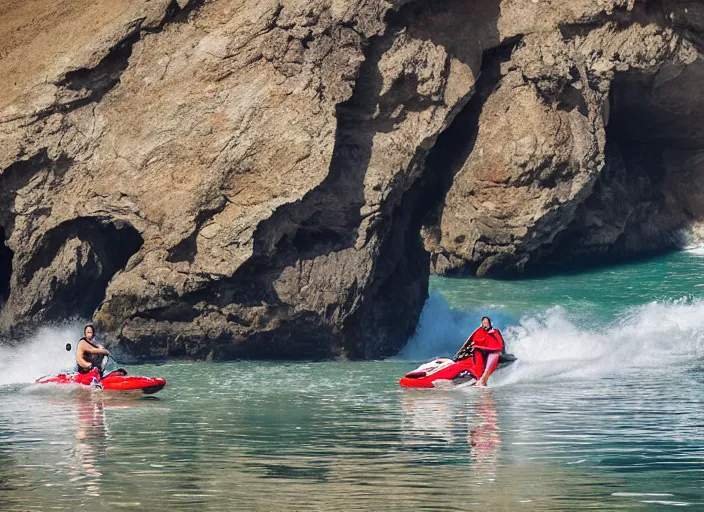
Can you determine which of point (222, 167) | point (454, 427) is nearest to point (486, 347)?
point (454, 427)

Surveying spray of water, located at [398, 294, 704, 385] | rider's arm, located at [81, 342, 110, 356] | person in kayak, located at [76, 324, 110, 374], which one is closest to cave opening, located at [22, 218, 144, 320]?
person in kayak, located at [76, 324, 110, 374]

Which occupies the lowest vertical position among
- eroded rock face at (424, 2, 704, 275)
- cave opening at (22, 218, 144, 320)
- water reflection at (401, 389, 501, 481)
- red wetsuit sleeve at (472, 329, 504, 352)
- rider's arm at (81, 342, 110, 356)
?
water reflection at (401, 389, 501, 481)

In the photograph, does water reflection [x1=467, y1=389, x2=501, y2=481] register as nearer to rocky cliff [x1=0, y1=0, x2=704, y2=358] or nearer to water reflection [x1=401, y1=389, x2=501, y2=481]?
water reflection [x1=401, y1=389, x2=501, y2=481]

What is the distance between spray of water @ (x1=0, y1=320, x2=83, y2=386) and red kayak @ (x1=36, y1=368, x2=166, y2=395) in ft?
9.28

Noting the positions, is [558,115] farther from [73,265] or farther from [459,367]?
[73,265]

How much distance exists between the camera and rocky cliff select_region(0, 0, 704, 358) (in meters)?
24.4

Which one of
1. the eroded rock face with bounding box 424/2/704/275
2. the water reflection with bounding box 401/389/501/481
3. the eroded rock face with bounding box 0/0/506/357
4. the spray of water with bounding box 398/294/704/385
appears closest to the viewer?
the water reflection with bounding box 401/389/501/481

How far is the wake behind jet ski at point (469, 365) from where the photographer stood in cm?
1962

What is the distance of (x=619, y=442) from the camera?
489 inches

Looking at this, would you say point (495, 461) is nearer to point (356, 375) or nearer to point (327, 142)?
point (356, 375)

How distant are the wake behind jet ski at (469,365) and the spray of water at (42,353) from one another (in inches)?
289

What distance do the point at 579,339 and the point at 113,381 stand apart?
1084cm

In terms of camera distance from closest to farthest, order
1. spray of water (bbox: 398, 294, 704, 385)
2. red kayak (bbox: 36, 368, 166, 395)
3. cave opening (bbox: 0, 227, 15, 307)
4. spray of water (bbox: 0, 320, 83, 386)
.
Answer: red kayak (bbox: 36, 368, 166, 395)
spray of water (bbox: 398, 294, 704, 385)
spray of water (bbox: 0, 320, 83, 386)
cave opening (bbox: 0, 227, 15, 307)

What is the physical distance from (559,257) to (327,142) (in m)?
10.4
